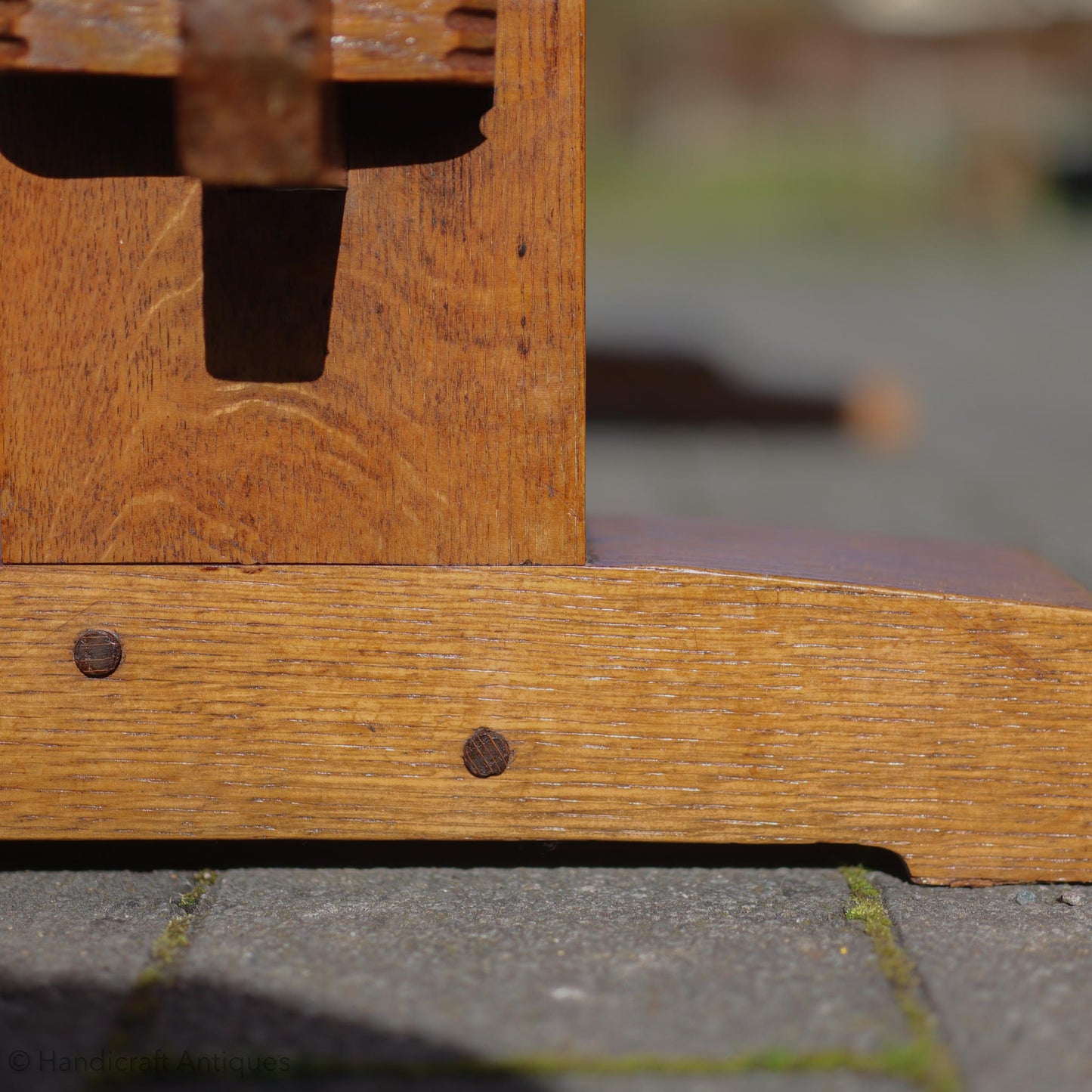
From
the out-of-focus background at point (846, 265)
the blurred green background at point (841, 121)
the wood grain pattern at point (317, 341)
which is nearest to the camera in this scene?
the wood grain pattern at point (317, 341)

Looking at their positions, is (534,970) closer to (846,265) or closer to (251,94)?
(251,94)

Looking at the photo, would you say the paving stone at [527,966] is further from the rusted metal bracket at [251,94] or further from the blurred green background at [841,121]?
the blurred green background at [841,121]

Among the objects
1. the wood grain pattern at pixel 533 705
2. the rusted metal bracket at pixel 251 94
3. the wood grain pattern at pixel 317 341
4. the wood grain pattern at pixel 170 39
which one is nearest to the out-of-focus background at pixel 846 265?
the wood grain pattern at pixel 533 705

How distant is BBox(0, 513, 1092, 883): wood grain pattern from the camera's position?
1.21 metres

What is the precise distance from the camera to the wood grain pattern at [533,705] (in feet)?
3.97

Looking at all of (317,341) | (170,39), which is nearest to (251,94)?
(170,39)

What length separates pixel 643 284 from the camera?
8.56 meters

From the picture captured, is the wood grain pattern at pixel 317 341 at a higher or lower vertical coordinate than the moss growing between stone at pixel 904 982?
higher

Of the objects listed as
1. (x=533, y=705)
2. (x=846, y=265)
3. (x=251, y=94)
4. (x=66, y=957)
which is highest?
(x=251, y=94)

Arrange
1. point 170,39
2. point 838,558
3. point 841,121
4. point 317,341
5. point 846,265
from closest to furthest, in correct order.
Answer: point 170,39 → point 317,341 → point 838,558 → point 846,265 → point 841,121

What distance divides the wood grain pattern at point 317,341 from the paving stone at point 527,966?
0.30 meters

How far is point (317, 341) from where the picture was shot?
1.19 meters

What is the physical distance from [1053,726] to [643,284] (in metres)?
7.54

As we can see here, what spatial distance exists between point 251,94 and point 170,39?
0.13m
